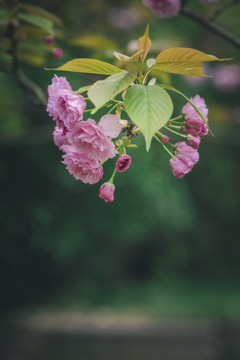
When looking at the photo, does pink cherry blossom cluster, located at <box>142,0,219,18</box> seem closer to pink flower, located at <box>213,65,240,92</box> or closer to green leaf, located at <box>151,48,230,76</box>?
green leaf, located at <box>151,48,230,76</box>

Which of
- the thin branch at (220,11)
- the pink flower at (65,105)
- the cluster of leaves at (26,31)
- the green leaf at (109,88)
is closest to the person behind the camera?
the green leaf at (109,88)

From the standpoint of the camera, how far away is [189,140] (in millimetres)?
813

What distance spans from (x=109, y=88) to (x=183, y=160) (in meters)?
0.26

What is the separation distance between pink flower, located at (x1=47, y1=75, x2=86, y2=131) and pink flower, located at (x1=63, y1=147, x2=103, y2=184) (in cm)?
6

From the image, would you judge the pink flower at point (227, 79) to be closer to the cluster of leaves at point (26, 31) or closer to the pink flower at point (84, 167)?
the cluster of leaves at point (26, 31)

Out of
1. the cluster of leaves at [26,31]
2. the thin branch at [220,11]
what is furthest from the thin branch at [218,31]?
the cluster of leaves at [26,31]

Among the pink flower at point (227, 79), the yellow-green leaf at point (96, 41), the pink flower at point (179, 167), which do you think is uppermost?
the pink flower at point (227, 79)

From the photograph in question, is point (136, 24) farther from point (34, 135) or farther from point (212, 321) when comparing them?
point (212, 321)

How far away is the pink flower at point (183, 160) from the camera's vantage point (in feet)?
2.72

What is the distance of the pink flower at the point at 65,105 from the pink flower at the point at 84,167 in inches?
2.3

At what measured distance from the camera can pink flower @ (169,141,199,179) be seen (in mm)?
829

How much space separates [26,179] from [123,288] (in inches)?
101

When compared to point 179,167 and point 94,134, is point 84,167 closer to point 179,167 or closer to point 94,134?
point 94,134

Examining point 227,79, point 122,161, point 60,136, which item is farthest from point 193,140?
point 227,79
